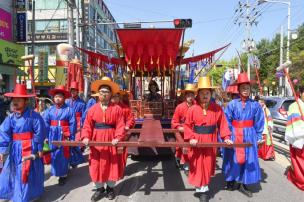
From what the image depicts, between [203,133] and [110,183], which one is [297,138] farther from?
[110,183]

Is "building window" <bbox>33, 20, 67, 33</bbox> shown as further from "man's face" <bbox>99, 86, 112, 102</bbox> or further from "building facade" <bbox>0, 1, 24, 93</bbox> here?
"man's face" <bbox>99, 86, 112, 102</bbox>

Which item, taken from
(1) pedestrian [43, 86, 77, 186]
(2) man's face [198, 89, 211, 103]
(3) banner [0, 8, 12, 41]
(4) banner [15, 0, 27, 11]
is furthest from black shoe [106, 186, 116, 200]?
(4) banner [15, 0, 27, 11]

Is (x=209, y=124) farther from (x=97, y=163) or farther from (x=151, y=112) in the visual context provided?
(x=151, y=112)

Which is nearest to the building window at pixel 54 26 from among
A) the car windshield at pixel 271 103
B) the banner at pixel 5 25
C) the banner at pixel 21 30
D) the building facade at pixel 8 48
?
the banner at pixel 21 30

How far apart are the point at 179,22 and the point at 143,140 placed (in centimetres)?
605

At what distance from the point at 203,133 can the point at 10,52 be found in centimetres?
1643

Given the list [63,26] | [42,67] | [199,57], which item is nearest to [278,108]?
[199,57]

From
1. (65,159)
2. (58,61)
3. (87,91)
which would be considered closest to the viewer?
(65,159)

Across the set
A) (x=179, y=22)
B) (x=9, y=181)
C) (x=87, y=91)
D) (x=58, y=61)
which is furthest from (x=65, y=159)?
(x=87, y=91)

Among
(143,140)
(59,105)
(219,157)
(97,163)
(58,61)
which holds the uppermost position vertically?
(58,61)

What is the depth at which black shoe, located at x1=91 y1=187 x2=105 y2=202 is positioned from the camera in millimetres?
5184

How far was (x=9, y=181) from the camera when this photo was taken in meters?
4.83

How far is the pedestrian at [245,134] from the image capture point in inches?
212

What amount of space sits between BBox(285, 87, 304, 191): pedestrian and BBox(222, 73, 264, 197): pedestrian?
1.52 feet
